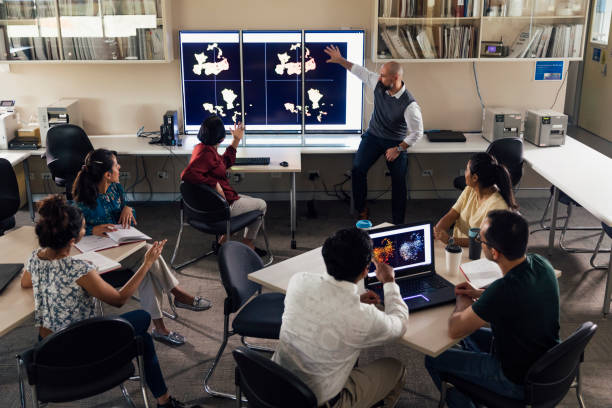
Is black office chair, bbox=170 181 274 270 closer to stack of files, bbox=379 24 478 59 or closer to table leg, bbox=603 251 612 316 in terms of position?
stack of files, bbox=379 24 478 59

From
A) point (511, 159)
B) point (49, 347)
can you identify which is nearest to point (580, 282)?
point (511, 159)

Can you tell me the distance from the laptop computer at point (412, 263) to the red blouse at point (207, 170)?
198cm

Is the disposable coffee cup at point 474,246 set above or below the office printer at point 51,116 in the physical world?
below

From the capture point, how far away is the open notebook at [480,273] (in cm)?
301

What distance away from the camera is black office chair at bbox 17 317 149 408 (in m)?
2.55

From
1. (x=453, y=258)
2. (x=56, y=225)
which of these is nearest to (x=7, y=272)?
(x=56, y=225)

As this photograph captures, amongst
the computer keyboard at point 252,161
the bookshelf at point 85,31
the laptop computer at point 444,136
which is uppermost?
the bookshelf at point 85,31

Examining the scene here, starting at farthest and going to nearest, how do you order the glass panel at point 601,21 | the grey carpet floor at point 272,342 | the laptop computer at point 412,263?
the glass panel at point 601,21
the grey carpet floor at point 272,342
the laptop computer at point 412,263

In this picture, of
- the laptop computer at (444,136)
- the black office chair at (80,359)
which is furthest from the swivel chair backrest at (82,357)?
the laptop computer at (444,136)

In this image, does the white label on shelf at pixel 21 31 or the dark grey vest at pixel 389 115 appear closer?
the dark grey vest at pixel 389 115

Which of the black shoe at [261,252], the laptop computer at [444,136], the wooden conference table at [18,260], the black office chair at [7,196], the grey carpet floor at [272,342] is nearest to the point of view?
the wooden conference table at [18,260]

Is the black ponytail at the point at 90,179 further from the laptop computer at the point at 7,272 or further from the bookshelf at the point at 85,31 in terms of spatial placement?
the bookshelf at the point at 85,31

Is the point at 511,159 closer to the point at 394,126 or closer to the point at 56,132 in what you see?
the point at 394,126

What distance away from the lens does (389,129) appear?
562cm
